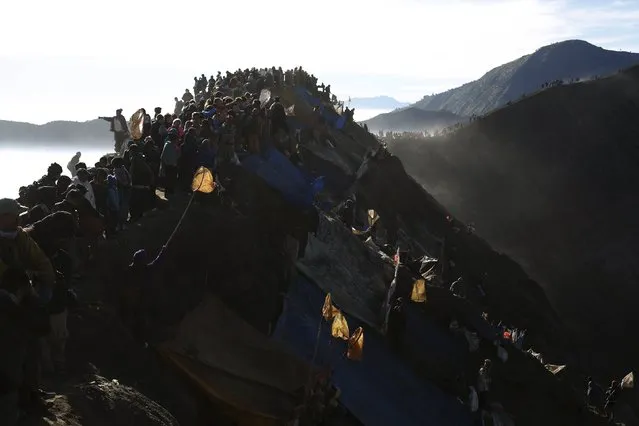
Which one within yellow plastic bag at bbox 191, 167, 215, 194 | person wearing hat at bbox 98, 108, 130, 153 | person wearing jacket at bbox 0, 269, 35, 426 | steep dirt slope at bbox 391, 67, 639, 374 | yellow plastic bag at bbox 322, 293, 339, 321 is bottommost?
steep dirt slope at bbox 391, 67, 639, 374

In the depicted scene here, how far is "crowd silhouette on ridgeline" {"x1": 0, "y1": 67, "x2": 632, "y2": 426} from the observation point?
7023mm

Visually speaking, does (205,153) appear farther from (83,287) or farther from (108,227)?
(83,287)

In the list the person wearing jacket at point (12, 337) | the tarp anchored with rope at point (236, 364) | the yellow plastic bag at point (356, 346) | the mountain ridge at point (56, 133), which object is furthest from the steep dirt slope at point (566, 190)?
the mountain ridge at point (56, 133)

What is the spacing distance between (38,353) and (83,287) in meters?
5.56

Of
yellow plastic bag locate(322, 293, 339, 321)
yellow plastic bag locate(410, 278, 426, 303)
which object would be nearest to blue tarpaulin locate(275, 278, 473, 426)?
yellow plastic bag locate(322, 293, 339, 321)

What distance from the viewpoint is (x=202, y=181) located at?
15.3m

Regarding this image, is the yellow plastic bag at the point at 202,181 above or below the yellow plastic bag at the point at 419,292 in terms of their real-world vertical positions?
above

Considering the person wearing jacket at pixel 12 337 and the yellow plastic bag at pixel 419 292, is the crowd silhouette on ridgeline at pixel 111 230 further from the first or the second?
the yellow plastic bag at pixel 419 292

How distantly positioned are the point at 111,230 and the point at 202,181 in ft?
7.69

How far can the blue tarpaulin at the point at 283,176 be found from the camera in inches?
723

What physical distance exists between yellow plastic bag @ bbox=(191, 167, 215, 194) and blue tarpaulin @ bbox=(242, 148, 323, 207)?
3.16 m

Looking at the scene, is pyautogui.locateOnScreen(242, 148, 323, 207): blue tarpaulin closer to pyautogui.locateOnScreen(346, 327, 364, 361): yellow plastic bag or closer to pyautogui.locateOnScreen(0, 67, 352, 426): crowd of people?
pyautogui.locateOnScreen(0, 67, 352, 426): crowd of people

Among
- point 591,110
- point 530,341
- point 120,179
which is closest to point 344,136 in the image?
point 530,341

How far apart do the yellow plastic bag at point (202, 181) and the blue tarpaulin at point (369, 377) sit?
146 inches
